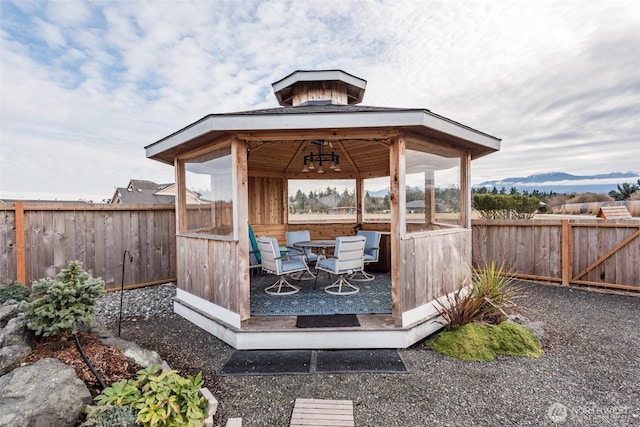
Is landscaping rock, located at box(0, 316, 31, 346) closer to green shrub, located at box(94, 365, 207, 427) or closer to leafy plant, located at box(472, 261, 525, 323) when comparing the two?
green shrub, located at box(94, 365, 207, 427)

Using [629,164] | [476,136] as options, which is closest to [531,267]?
[476,136]

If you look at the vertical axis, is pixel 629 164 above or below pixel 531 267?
above

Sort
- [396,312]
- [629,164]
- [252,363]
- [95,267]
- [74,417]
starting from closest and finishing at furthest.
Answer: [74,417], [252,363], [396,312], [95,267], [629,164]

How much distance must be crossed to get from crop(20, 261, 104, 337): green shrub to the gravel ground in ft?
3.49

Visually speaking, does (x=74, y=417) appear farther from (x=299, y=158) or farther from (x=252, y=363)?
(x=299, y=158)

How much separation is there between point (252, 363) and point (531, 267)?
19.8 feet

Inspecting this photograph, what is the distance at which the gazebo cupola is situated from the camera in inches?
236

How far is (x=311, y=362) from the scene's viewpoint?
120 inches

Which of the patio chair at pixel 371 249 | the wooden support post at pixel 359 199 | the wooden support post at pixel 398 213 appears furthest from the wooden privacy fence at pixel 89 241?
the wooden support post at pixel 398 213

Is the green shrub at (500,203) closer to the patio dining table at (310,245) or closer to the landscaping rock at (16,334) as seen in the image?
the patio dining table at (310,245)

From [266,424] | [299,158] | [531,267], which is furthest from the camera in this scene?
[299,158]

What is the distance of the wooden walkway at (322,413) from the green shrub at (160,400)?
0.69 metres

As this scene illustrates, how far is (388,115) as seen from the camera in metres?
3.19

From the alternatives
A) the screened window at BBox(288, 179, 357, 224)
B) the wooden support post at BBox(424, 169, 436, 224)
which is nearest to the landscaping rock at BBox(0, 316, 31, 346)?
the wooden support post at BBox(424, 169, 436, 224)
